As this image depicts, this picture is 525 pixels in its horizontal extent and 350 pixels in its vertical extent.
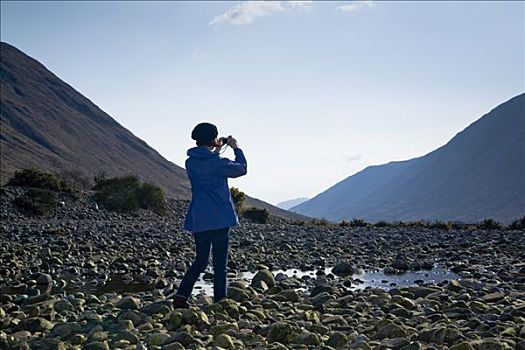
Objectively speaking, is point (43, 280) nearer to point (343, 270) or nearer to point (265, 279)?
point (265, 279)

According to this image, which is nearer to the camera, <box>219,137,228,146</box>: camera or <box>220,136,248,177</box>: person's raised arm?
<box>220,136,248,177</box>: person's raised arm

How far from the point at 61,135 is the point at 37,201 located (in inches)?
3513

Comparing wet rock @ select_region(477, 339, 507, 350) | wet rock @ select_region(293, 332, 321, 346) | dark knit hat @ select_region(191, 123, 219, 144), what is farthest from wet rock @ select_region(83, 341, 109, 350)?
wet rock @ select_region(477, 339, 507, 350)

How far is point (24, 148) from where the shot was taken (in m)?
93.1

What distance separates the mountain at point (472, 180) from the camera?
125 meters

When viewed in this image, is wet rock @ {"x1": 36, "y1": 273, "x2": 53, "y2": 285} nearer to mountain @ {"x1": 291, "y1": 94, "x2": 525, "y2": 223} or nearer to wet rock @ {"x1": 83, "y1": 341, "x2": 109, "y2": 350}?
wet rock @ {"x1": 83, "y1": 341, "x2": 109, "y2": 350}

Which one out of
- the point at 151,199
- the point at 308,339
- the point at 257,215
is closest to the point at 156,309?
the point at 308,339

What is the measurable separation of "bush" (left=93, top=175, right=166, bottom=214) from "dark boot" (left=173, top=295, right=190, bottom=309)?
22.1 m

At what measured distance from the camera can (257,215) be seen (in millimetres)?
33875

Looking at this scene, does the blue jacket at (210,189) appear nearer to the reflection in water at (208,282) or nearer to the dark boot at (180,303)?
the dark boot at (180,303)

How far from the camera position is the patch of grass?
1325 inches

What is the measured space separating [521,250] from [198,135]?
35.4 feet

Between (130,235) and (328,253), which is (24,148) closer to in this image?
(130,235)

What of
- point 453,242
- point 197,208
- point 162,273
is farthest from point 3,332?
point 453,242
